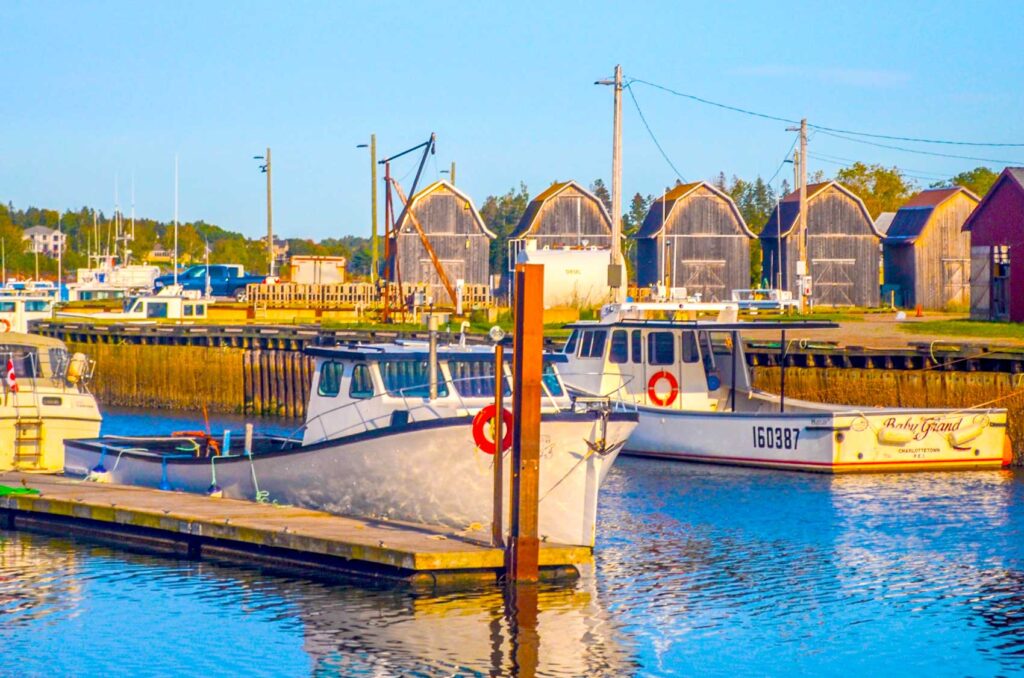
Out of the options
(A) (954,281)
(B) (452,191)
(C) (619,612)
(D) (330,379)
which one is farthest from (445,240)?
(C) (619,612)

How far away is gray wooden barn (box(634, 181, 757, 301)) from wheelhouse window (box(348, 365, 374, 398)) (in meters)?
50.7

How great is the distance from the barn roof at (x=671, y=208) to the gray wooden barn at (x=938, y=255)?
7717mm

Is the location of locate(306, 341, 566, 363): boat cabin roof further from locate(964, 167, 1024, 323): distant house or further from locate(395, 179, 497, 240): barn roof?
→ locate(395, 179, 497, 240): barn roof

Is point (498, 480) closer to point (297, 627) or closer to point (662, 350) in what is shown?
point (297, 627)

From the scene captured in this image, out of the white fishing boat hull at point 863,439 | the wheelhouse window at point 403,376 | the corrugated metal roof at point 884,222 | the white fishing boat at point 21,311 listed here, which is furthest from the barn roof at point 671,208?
the wheelhouse window at point 403,376

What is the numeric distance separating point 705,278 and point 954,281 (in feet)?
38.3

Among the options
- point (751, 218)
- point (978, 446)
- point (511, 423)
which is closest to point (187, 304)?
point (978, 446)

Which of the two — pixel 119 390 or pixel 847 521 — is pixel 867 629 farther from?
pixel 119 390

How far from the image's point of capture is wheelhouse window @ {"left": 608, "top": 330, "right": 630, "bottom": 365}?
3256 centimetres

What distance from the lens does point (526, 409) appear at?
1759 centimetres

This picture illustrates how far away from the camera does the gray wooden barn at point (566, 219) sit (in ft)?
243

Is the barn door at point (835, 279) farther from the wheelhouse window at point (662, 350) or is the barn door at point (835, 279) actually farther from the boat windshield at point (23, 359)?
the boat windshield at point (23, 359)

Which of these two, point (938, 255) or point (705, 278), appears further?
point (938, 255)

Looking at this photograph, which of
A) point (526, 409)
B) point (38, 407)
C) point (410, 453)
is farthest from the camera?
point (38, 407)
